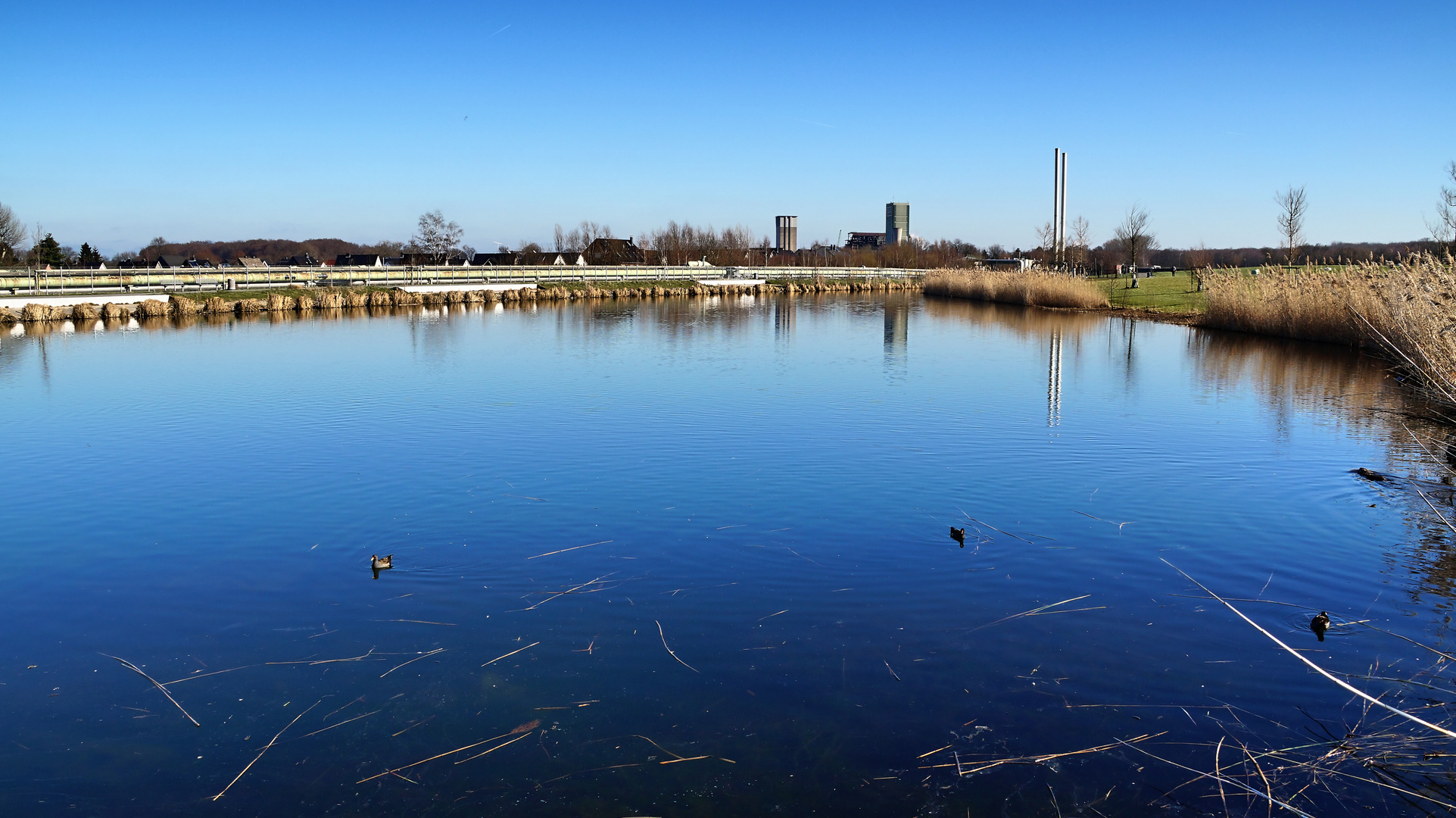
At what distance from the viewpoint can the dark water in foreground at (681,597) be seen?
14.6 ft

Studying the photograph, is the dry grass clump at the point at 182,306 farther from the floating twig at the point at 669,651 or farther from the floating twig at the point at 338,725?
the floating twig at the point at 338,725

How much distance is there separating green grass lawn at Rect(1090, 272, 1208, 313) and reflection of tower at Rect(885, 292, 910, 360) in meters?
8.41

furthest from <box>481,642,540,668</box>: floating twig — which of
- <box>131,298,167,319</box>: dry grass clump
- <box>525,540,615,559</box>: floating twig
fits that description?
<box>131,298,167,319</box>: dry grass clump

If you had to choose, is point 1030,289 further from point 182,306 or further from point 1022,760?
point 1022,760

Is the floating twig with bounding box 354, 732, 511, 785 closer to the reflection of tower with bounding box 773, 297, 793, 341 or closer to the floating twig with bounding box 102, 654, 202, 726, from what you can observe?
the floating twig with bounding box 102, 654, 202, 726

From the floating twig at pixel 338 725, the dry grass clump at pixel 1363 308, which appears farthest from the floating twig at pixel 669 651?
the dry grass clump at pixel 1363 308

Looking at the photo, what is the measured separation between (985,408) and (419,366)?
11284 millimetres

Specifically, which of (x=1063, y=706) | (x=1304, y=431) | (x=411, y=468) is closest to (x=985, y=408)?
(x=1304, y=431)

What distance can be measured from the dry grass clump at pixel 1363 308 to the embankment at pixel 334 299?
29726 millimetres

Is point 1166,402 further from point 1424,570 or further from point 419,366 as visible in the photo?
point 419,366

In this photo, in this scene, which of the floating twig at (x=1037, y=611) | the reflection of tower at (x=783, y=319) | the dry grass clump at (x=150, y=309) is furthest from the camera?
the dry grass clump at (x=150, y=309)

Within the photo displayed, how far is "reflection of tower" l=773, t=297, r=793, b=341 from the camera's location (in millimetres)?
27797

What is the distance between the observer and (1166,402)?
1424 cm

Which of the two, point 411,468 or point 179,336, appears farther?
point 179,336
